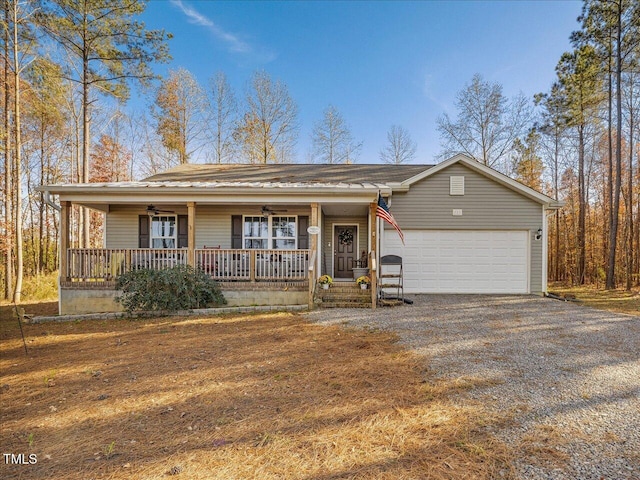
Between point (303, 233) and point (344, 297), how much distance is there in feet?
10.4

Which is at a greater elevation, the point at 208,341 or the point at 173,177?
the point at 173,177

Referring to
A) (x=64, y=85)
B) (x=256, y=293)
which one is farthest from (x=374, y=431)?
(x=64, y=85)

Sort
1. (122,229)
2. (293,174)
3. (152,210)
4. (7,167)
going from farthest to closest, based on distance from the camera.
→ (293,174) → (7,167) → (122,229) → (152,210)

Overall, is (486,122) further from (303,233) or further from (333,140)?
(303,233)

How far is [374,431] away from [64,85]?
1677 cm

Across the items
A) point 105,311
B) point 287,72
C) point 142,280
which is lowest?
point 105,311

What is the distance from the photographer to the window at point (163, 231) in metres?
10.3

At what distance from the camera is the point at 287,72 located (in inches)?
714

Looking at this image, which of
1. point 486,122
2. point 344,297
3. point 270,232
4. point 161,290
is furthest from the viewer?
point 486,122

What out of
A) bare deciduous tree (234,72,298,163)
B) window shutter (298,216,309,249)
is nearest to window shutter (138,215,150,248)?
window shutter (298,216,309,249)

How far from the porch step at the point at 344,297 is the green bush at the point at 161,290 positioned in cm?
302

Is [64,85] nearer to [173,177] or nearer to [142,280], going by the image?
[173,177]

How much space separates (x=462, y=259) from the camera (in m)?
9.99

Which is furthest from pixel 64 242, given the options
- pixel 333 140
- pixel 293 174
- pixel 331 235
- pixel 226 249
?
pixel 333 140
